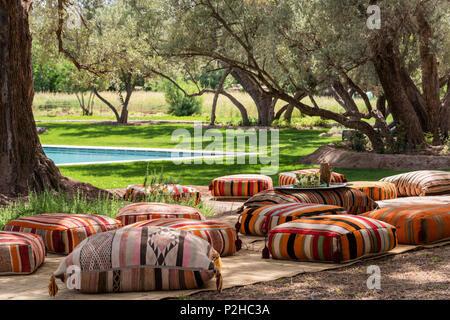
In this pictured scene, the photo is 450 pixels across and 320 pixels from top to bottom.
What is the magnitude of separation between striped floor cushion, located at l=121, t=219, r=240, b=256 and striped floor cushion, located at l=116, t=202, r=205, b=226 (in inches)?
32.0

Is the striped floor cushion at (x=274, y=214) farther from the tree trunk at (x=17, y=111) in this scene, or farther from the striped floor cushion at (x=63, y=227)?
the tree trunk at (x=17, y=111)

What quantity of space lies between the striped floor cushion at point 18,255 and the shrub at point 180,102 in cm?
2917

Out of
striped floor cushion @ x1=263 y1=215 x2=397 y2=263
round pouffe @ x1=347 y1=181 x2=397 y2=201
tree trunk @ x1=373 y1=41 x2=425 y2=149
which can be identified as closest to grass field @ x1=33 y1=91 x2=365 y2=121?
tree trunk @ x1=373 y1=41 x2=425 y2=149

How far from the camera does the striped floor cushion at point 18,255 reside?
16.5ft

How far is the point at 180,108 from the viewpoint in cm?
3519

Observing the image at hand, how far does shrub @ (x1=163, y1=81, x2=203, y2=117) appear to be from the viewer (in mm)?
34697

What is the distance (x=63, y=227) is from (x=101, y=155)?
13155mm

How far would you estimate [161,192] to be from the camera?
8.62 metres

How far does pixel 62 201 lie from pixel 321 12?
7.69 m

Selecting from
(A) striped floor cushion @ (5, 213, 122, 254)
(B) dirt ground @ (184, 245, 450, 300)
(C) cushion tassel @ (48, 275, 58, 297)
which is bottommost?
(B) dirt ground @ (184, 245, 450, 300)

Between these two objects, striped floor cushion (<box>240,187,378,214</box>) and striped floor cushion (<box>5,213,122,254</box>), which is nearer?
striped floor cushion (<box>5,213,122,254</box>)

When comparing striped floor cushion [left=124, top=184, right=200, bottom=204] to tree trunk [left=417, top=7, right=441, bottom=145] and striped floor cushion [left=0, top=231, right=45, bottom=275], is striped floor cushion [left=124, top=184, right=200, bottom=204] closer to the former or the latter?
striped floor cushion [left=0, top=231, right=45, bottom=275]
